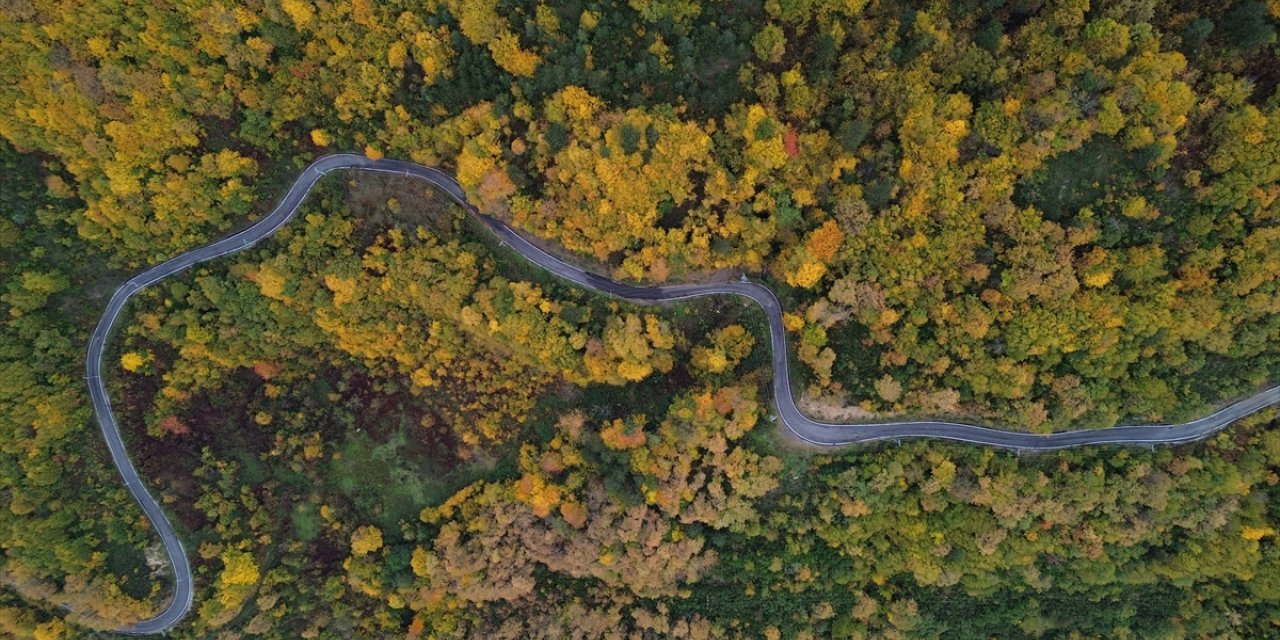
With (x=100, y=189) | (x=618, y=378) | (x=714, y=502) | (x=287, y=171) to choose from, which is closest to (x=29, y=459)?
(x=100, y=189)

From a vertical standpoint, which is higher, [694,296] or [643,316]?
[694,296]

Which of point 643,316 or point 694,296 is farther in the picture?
point 694,296

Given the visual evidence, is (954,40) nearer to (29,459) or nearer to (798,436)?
(798,436)

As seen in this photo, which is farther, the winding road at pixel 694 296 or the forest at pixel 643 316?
the winding road at pixel 694 296

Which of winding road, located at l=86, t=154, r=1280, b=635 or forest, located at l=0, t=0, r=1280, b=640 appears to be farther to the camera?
winding road, located at l=86, t=154, r=1280, b=635
